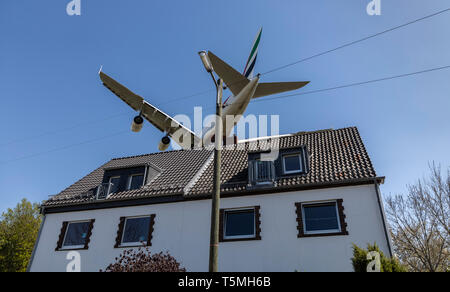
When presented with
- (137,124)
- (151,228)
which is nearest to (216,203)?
(151,228)

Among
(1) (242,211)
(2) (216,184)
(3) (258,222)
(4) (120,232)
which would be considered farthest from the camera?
(4) (120,232)

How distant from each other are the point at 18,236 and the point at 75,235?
68.1 feet

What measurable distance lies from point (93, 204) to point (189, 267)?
6688mm

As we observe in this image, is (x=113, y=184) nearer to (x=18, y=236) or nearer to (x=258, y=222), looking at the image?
(x=258, y=222)

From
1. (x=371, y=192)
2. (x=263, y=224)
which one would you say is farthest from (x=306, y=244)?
(x=371, y=192)

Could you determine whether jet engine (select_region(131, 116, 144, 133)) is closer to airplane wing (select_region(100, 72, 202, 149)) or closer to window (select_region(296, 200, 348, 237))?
airplane wing (select_region(100, 72, 202, 149))

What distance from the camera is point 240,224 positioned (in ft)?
42.6

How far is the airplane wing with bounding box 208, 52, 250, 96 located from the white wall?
5.16 metres

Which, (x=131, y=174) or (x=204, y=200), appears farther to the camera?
(x=131, y=174)

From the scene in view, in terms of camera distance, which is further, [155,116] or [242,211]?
[155,116]

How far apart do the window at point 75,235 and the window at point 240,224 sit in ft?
23.0
